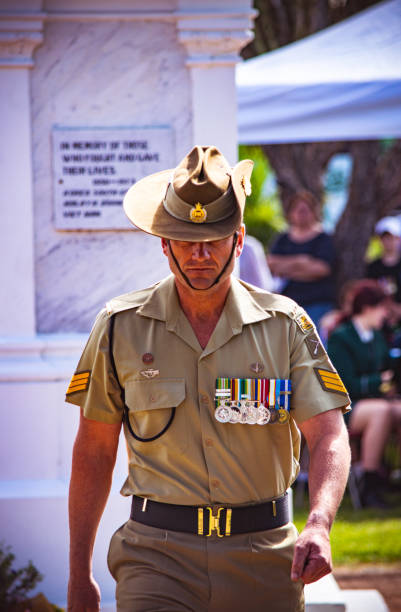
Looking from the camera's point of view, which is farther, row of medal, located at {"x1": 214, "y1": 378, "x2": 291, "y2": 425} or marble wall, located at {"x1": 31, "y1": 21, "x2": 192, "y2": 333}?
marble wall, located at {"x1": 31, "y1": 21, "x2": 192, "y2": 333}

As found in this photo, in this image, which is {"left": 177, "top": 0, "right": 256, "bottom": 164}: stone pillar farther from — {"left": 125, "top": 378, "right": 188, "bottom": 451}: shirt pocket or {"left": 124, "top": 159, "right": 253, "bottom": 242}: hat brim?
{"left": 125, "top": 378, "right": 188, "bottom": 451}: shirt pocket

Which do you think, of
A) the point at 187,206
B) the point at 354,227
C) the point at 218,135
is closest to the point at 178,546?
the point at 187,206

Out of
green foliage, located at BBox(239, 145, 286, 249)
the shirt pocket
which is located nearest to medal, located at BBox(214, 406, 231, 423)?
the shirt pocket

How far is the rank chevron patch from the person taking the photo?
2816mm

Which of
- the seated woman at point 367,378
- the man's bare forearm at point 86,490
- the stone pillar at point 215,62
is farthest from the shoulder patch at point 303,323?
the seated woman at point 367,378

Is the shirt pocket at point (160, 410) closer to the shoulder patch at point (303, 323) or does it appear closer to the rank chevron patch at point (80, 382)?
the rank chevron patch at point (80, 382)

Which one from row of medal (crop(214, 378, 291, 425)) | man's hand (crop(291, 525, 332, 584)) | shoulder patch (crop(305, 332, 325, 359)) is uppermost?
shoulder patch (crop(305, 332, 325, 359))

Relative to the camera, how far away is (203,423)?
269cm

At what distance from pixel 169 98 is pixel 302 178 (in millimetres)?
9328

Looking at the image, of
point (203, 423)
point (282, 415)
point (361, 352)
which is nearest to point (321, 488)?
point (282, 415)

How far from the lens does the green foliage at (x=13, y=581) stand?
13.6ft

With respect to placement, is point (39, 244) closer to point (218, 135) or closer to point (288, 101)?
point (218, 135)

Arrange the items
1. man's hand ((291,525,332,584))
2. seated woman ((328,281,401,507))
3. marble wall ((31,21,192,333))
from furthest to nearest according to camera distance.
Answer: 1. seated woman ((328,281,401,507))
2. marble wall ((31,21,192,333))
3. man's hand ((291,525,332,584))

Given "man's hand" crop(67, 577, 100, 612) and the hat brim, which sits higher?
the hat brim
